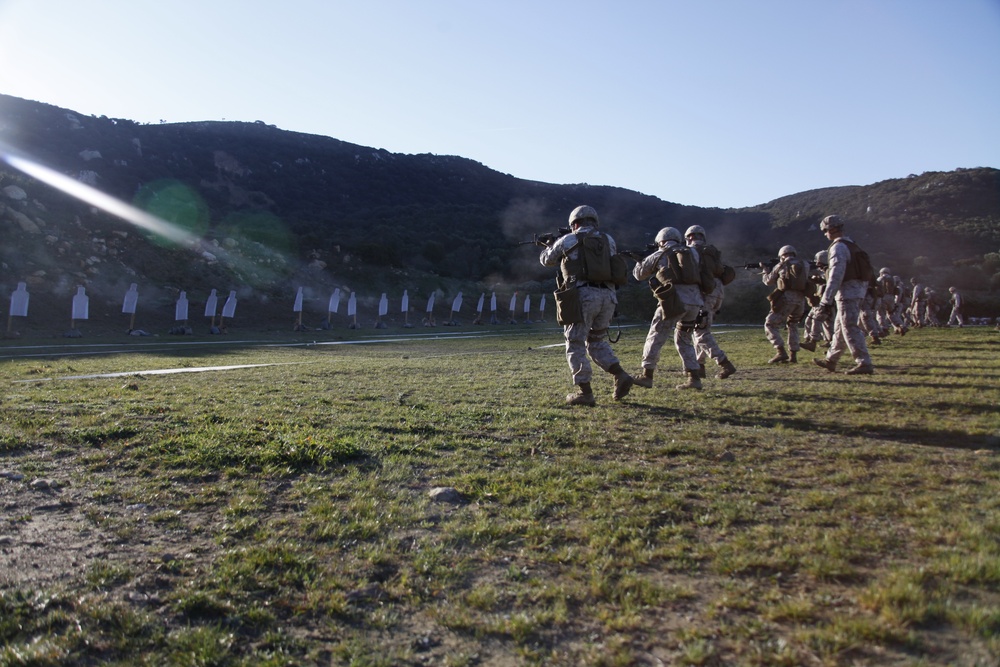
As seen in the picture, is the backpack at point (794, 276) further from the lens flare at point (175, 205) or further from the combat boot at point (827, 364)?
the lens flare at point (175, 205)

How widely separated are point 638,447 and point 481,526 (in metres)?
2.04

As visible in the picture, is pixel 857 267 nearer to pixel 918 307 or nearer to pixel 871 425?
pixel 871 425

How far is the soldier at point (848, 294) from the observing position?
386 inches

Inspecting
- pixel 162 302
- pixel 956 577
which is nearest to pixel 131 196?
pixel 162 302

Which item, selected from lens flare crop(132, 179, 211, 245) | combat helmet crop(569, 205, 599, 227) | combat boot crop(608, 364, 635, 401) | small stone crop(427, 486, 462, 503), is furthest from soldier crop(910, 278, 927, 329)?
lens flare crop(132, 179, 211, 245)

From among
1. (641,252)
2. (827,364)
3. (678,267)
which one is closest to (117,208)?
(641,252)

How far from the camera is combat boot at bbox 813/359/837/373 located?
998cm

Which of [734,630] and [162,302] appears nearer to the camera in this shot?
[734,630]

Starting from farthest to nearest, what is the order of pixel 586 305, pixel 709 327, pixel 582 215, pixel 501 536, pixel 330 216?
1. pixel 330 216
2. pixel 709 327
3. pixel 582 215
4. pixel 586 305
5. pixel 501 536

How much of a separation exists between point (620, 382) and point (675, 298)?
1.49 metres

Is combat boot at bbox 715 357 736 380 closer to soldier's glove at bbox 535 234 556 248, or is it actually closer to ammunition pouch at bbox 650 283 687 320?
ammunition pouch at bbox 650 283 687 320

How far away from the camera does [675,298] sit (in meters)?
8.05

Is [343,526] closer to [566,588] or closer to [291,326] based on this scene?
[566,588]

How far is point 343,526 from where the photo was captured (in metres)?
3.42
